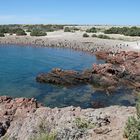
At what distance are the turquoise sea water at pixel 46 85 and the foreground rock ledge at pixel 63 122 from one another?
8.09 m

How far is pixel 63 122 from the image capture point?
1772 centimetres

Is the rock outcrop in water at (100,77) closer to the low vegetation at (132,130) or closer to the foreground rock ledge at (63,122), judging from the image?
the foreground rock ledge at (63,122)

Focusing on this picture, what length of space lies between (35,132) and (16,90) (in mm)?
17078

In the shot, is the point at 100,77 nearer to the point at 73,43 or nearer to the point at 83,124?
the point at 83,124

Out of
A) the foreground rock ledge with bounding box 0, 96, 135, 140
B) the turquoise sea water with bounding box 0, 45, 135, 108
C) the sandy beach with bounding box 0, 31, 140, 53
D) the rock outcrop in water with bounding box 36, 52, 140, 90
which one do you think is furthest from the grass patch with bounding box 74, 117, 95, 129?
the sandy beach with bounding box 0, 31, 140, 53

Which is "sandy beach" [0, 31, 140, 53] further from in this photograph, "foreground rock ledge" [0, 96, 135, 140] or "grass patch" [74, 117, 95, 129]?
"grass patch" [74, 117, 95, 129]

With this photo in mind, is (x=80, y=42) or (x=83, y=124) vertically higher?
(x=83, y=124)

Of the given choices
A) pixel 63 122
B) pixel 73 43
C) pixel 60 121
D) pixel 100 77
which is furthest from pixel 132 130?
pixel 73 43

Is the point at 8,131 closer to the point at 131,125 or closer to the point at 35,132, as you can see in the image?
the point at 35,132

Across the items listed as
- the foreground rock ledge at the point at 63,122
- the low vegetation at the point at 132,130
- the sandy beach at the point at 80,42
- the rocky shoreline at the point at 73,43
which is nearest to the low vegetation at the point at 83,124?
the foreground rock ledge at the point at 63,122

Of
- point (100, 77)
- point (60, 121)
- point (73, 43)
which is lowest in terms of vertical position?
point (73, 43)

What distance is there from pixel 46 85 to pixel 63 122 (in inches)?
733

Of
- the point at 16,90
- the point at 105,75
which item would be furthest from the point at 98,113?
the point at 105,75

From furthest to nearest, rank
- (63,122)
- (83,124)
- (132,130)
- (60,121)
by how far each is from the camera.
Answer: (60,121)
(63,122)
(83,124)
(132,130)
